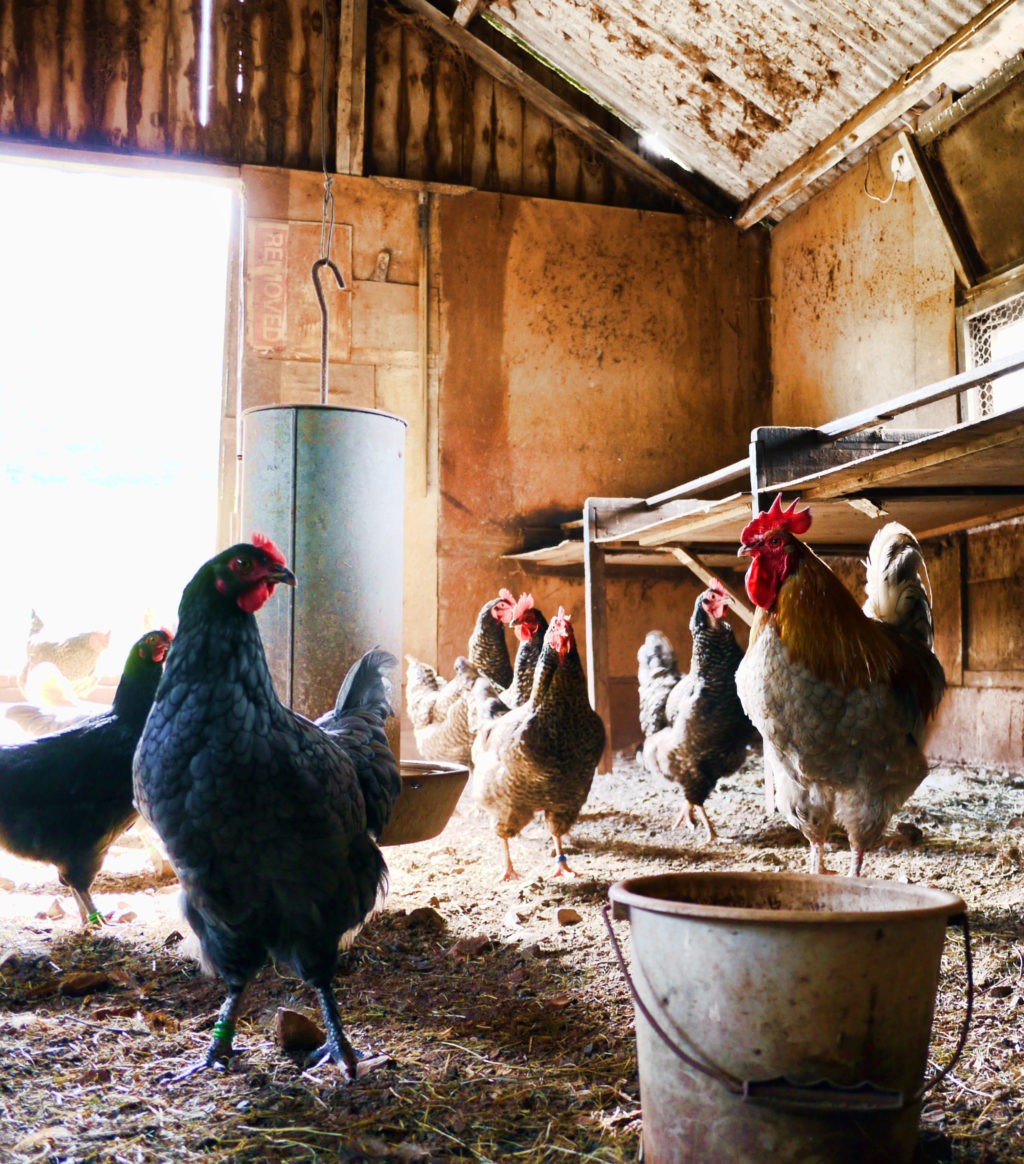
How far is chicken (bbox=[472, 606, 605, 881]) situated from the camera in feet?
15.3

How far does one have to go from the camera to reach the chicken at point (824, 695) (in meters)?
3.80

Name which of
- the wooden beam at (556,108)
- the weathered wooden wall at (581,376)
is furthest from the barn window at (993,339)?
the wooden beam at (556,108)

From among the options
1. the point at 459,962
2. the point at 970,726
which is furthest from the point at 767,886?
the point at 970,726

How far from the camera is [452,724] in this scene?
→ 21.5 feet

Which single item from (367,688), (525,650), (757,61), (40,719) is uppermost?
(757,61)

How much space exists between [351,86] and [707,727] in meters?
7.44

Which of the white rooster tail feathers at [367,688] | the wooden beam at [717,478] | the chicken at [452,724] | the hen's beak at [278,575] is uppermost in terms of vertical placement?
the wooden beam at [717,478]

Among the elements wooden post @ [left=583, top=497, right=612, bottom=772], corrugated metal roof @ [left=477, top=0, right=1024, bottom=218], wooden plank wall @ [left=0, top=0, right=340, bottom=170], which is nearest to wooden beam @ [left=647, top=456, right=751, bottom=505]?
wooden post @ [left=583, top=497, right=612, bottom=772]

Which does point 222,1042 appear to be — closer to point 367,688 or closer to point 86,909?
point 367,688

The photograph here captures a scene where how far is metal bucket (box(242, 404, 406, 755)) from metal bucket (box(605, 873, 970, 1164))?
8.70 feet

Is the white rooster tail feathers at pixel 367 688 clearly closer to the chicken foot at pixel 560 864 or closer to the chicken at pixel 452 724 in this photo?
the chicken foot at pixel 560 864

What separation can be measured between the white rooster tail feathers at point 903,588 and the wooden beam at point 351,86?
7098 mm

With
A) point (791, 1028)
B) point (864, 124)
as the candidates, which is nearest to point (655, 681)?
point (864, 124)

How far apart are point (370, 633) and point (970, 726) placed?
5.71m
